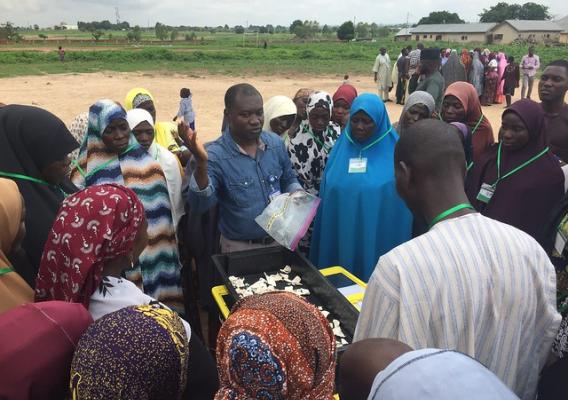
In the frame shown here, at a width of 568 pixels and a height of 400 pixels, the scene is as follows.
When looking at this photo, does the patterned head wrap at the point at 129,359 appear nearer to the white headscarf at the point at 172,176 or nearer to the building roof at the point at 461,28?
the white headscarf at the point at 172,176

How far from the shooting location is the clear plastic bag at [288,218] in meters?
2.79

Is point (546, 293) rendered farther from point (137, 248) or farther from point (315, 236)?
point (315, 236)

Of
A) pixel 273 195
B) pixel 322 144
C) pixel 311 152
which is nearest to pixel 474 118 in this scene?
pixel 322 144

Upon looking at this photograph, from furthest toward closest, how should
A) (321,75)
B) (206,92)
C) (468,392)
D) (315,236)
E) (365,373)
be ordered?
(321,75)
(206,92)
(315,236)
(365,373)
(468,392)

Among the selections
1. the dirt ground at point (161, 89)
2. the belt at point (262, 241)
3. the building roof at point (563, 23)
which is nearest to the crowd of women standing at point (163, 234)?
the belt at point (262, 241)

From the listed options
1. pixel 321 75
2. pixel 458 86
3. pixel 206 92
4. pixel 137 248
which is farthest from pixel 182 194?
pixel 321 75

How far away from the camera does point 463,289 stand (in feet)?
4.64

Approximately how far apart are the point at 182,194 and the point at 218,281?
827 mm

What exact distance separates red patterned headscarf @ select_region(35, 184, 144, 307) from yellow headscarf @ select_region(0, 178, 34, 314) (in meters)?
0.07

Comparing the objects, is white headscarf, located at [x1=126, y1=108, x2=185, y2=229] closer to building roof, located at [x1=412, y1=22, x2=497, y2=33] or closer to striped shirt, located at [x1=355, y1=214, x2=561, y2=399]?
striped shirt, located at [x1=355, y1=214, x2=561, y2=399]

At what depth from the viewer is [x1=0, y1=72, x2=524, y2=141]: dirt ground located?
45.5 feet

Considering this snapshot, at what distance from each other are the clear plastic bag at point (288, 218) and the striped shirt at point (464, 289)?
128 cm

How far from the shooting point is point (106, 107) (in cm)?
299

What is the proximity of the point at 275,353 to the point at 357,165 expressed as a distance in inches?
93.0
